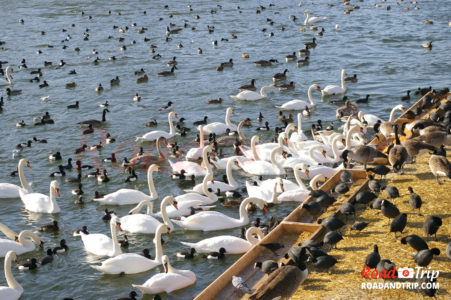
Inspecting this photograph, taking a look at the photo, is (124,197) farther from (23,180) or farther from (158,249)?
(158,249)

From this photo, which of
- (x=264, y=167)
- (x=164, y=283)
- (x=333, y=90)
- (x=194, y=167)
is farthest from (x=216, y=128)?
(x=164, y=283)

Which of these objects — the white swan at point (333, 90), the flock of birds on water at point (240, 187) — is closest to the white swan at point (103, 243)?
the flock of birds on water at point (240, 187)

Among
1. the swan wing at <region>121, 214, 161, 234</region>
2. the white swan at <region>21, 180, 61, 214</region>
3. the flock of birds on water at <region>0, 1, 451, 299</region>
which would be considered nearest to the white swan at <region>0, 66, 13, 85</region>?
the flock of birds on water at <region>0, 1, 451, 299</region>

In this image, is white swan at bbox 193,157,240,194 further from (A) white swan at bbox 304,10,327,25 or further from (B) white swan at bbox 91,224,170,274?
(A) white swan at bbox 304,10,327,25

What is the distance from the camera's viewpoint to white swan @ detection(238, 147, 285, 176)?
1945 cm

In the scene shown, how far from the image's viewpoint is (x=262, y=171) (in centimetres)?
1955

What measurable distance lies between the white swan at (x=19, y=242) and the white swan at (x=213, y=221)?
11.1 ft

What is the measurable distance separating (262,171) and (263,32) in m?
24.2

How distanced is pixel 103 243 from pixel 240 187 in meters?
5.00

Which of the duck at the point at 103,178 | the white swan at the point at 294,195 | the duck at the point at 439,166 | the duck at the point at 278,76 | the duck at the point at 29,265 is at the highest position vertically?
the duck at the point at 439,166

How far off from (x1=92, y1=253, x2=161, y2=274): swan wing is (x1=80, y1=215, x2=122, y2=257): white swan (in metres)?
0.69

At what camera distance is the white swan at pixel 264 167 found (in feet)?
63.8

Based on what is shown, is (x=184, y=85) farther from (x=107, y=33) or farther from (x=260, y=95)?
(x=107, y=33)

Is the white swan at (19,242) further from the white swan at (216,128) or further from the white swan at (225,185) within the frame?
the white swan at (216,128)
